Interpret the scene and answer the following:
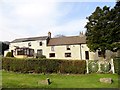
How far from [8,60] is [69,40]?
36.0 meters

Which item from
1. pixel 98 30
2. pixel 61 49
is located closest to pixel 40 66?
pixel 98 30

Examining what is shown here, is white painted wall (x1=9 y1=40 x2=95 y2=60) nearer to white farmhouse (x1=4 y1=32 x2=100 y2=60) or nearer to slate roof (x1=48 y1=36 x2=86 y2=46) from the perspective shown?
white farmhouse (x1=4 y1=32 x2=100 y2=60)

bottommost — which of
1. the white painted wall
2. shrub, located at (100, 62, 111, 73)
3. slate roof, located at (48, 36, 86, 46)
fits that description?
shrub, located at (100, 62, 111, 73)

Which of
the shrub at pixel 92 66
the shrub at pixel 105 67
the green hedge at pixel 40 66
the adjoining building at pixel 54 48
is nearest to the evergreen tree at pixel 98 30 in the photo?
the adjoining building at pixel 54 48

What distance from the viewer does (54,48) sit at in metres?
64.6

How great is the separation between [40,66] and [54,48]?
113 ft

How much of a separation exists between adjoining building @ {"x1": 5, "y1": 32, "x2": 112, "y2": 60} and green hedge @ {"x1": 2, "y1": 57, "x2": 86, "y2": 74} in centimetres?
2827

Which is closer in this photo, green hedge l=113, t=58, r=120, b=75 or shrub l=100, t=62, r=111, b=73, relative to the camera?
green hedge l=113, t=58, r=120, b=75

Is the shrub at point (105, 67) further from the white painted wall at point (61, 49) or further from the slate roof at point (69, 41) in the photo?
the slate roof at point (69, 41)

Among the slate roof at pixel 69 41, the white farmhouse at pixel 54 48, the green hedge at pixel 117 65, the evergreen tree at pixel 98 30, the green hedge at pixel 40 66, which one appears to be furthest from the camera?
the slate roof at pixel 69 41

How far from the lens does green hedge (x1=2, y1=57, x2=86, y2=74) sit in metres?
30.0

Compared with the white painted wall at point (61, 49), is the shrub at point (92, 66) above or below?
below

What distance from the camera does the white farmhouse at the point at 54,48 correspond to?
6032 centimetres

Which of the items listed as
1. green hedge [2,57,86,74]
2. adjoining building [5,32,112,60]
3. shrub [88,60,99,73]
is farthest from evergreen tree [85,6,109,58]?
green hedge [2,57,86,74]
